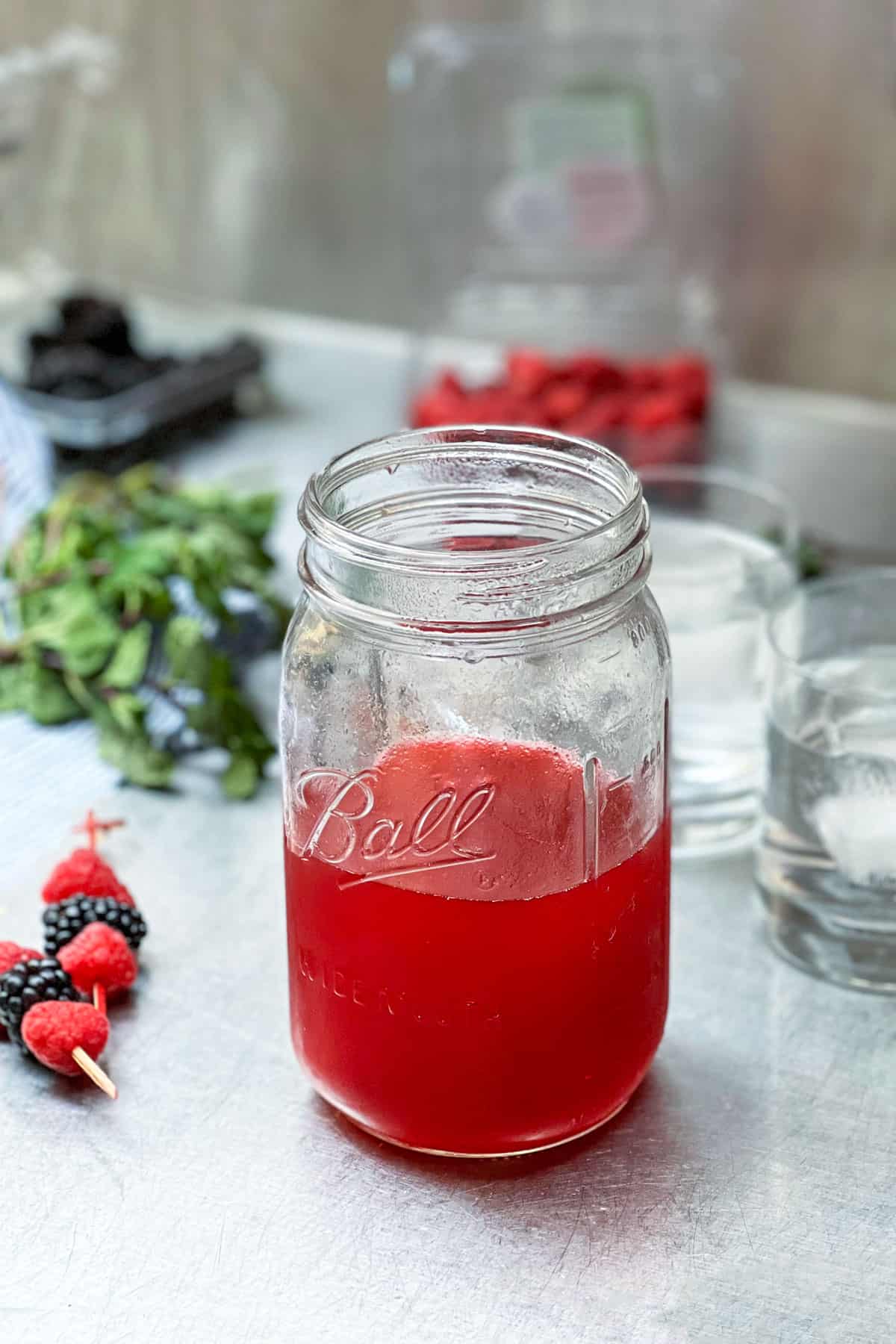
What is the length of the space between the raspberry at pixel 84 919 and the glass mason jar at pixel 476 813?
0.48 feet

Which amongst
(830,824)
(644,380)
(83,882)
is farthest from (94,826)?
(644,380)

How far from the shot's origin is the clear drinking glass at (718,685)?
1.02m

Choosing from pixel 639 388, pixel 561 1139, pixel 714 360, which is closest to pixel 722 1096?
pixel 561 1139

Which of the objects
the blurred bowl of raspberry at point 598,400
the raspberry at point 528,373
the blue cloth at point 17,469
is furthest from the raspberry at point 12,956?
the raspberry at point 528,373

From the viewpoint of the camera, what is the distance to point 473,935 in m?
0.72

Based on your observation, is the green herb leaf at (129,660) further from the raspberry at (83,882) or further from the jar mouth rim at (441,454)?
the jar mouth rim at (441,454)

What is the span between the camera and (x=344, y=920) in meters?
0.75

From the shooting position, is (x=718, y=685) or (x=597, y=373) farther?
(x=597, y=373)

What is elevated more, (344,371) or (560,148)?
(560,148)

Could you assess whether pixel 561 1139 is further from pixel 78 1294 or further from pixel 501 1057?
pixel 78 1294

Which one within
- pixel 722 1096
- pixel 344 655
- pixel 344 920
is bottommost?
pixel 722 1096

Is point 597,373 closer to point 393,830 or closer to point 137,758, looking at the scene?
point 137,758

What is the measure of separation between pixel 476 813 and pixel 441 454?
19 centimetres

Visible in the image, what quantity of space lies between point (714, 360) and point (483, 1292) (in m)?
1.15
